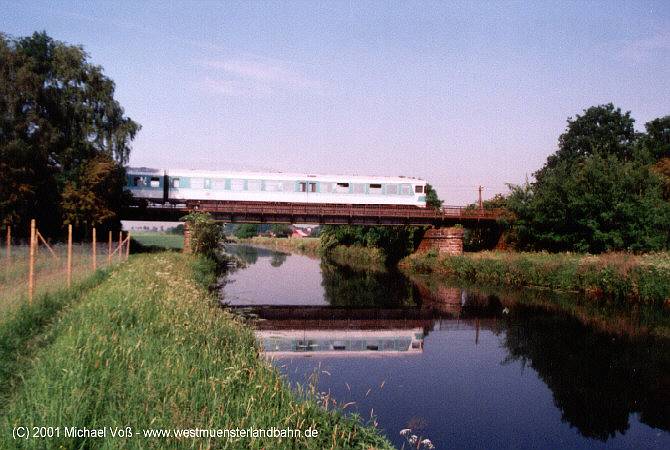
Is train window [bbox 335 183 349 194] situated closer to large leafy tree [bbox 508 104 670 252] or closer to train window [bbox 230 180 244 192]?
train window [bbox 230 180 244 192]

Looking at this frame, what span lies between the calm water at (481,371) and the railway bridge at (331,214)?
13610 mm

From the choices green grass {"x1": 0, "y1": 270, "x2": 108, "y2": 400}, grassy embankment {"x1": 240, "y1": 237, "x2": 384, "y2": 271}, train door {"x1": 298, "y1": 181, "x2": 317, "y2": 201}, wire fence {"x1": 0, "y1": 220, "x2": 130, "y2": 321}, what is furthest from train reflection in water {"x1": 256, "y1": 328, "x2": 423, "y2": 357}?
grassy embankment {"x1": 240, "y1": 237, "x2": 384, "y2": 271}

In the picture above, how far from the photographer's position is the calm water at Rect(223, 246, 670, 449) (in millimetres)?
8336

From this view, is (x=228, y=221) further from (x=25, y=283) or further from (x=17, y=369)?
(x=17, y=369)

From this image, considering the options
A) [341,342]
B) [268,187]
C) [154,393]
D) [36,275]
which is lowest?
[341,342]

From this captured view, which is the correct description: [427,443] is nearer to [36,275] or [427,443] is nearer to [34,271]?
A: [34,271]

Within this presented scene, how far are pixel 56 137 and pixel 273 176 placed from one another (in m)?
14.2

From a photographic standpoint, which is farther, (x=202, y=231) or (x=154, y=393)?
(x=202, y=231)

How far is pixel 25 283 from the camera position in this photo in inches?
479

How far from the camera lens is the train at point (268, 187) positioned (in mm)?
36031

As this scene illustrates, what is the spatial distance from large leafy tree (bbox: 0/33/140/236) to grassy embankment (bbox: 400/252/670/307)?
23.0 m

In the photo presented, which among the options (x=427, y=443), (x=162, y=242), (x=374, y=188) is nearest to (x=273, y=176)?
(x=374, y=188)

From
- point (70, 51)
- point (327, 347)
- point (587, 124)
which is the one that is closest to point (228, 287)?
point (327, 347)

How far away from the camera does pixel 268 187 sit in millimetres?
37656
